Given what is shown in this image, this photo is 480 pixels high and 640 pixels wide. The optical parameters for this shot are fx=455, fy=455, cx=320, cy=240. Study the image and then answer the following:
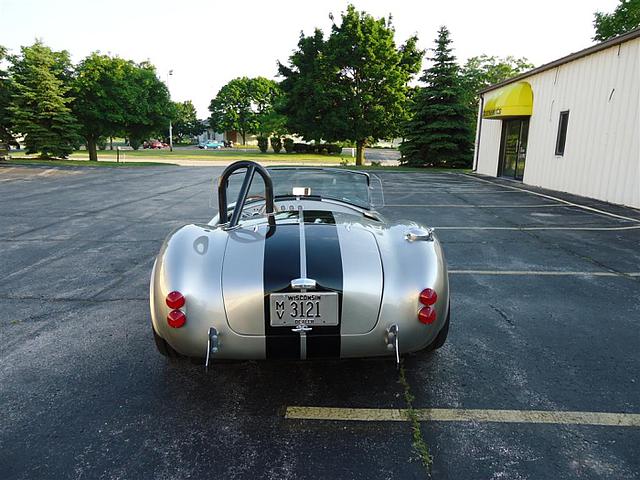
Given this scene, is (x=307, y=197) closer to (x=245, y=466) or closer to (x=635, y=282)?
(x=245, y=466)

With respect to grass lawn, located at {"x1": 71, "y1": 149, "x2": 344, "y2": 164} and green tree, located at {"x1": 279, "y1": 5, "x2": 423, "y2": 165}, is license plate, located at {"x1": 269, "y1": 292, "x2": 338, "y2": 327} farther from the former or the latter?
grass lawn, located at {"x1": 71, "y1": 149, "x2": 344, "y2": 164}

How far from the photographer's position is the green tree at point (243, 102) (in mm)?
75750

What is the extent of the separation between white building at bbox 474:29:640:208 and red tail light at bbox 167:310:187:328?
1151 centimetres

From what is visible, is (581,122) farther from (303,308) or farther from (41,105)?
(41,105)

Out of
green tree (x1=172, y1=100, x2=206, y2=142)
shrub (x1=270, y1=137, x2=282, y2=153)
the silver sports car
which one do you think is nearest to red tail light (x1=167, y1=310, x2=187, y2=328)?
the silver sports car

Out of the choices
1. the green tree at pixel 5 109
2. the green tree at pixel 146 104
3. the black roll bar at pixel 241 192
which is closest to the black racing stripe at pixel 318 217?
the black roll bar at pixel 241 192

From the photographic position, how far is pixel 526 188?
15.4m

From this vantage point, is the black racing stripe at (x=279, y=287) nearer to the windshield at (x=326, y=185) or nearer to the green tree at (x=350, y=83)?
the windshield at (x=326, y=185)

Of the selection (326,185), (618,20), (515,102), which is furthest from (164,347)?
(618,20)

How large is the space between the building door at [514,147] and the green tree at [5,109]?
26053mm

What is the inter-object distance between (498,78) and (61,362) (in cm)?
4485

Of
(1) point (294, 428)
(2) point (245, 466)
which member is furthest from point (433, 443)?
(2) point (245, 466)

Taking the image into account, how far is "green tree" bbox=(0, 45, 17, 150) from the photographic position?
84.2ft

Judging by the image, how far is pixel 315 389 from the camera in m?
2.79
